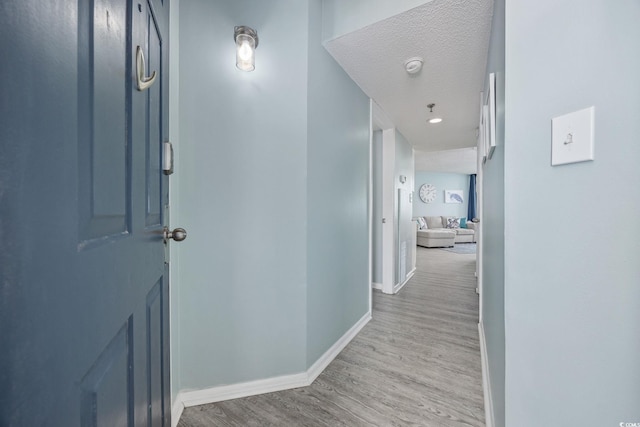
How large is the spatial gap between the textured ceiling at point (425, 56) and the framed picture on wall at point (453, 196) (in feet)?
22.2

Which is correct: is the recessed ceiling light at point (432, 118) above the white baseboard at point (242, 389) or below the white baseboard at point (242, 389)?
above

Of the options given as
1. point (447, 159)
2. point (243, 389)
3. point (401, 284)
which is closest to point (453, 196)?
point (447, 159)

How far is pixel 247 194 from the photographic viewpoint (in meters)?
1.50

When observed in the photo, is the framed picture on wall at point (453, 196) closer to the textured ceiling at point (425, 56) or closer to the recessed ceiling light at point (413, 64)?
the textured ceiling at point (425, 56)

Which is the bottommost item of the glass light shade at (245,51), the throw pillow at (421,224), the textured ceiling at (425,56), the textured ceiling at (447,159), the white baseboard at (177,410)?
the white baseboard at (177,410)

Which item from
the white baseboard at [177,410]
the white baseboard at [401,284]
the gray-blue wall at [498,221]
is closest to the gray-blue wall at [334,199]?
the white baseboard at [177,410]

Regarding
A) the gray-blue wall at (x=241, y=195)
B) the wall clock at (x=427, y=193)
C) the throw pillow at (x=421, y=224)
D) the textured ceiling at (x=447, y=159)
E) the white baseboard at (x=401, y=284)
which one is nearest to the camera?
the gray-blue wall at (x=241, y=195)

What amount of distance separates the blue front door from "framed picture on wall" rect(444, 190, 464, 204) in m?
9.83

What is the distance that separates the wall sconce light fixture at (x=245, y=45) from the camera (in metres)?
1.37

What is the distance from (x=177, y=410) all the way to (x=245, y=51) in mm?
1871

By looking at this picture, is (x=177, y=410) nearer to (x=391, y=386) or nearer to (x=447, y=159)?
(x=391, y=386)

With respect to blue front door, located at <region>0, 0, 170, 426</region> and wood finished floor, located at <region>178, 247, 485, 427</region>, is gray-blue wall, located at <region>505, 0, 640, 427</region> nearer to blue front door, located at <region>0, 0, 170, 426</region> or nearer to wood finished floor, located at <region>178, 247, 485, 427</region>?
wood finished floor, located at <region>178, 247, 485, 427</region>

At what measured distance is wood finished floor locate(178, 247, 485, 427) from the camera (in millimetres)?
1373

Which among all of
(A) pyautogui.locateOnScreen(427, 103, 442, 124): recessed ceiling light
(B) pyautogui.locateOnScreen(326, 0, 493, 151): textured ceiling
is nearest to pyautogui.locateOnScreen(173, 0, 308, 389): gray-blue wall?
(B) pyautogui.locateOnScreen(326, 0, 493, 151): textured ceiling
